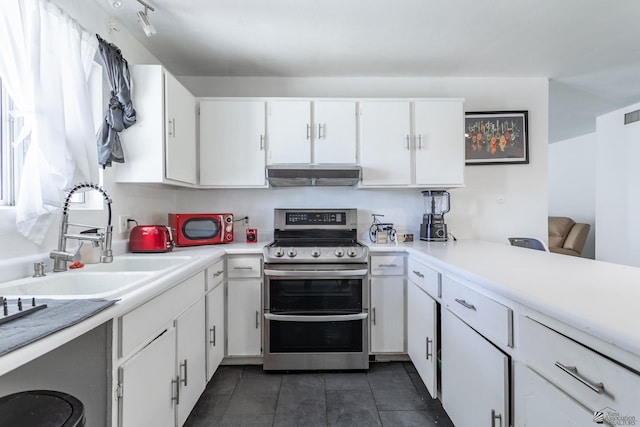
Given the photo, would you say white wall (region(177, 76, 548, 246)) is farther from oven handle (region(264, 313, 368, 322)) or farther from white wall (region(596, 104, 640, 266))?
white wall (region(596, 104, 640, 266))

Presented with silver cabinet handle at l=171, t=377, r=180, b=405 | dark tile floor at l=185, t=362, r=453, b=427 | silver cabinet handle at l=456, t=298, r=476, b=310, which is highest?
silver cabinet handle at l=456, t=298, r=476, b=310

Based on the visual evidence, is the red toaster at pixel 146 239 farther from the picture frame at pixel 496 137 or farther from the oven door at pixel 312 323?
the picture frame at pixel 496 137

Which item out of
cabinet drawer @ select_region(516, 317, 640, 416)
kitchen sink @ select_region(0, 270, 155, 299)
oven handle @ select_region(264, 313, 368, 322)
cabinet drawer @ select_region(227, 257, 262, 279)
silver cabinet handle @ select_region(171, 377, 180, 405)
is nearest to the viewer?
cabinet drawer @ select_region(516, 317, 640, 416)

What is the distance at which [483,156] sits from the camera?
284 centimetres

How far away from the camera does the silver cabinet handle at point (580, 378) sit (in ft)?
2.32

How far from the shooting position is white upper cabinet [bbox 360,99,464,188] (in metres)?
2.49

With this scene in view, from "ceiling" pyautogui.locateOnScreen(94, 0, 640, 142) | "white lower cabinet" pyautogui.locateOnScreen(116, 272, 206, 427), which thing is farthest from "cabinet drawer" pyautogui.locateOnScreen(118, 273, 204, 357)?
A: "ceiling" pyautogui.locateOnScreen(94, 0, 640, 142)

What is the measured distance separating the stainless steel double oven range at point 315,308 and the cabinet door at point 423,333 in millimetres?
326

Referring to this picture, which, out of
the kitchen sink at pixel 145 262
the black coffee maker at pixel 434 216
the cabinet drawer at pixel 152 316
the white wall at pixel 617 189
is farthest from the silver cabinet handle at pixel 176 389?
the white wall at pixel 617 189

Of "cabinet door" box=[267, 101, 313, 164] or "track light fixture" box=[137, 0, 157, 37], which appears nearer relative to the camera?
"track light fixture" box=[137, 0, 157, 37]

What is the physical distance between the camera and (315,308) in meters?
2.14

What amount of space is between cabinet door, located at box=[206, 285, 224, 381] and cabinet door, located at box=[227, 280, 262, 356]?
0.07 meters

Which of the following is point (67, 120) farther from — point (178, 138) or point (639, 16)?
point (639, 16)

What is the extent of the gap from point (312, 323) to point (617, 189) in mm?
4528
